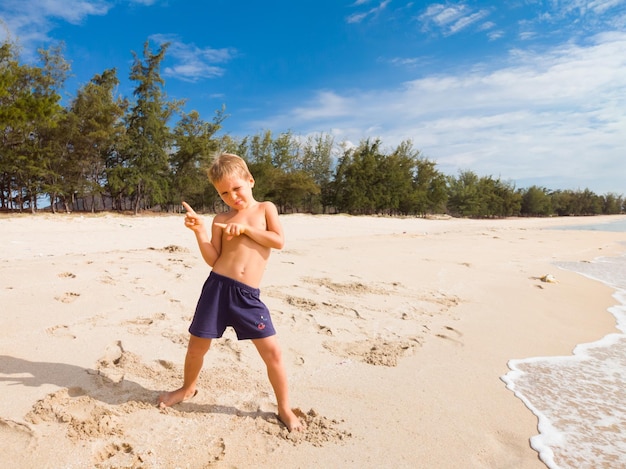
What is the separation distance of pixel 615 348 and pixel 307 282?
10.9 feet

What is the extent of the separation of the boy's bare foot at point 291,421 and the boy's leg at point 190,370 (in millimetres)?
533

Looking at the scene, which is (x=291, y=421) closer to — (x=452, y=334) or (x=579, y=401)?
(x=579, y=401)

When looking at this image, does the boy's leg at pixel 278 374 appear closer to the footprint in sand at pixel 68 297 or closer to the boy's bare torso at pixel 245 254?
the boy's bare torso at pixel 245 254

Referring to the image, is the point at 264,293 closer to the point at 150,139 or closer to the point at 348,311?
the point at 348,311

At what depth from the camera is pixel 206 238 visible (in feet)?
7.05

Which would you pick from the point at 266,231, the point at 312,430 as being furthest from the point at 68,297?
the point at 312,430

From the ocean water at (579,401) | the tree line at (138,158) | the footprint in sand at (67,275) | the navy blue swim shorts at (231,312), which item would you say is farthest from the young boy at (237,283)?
the tree line at (138,158)

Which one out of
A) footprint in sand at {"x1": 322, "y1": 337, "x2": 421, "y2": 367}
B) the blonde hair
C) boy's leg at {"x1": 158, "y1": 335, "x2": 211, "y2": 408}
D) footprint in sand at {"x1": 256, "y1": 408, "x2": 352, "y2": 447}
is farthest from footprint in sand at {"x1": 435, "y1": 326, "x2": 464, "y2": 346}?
the blonde hair

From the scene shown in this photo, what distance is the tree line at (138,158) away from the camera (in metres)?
18.7

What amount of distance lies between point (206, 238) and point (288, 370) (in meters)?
1.11

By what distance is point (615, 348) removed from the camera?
11.1 ft

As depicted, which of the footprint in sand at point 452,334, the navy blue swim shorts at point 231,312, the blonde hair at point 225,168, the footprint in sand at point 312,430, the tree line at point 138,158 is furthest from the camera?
the tree line at point 138,158

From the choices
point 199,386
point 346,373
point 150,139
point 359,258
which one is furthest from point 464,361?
point 150,139

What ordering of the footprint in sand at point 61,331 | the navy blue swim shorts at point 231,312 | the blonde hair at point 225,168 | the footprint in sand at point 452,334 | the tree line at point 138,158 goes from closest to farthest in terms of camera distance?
the navy blue swim shorts at point 231,312, the blonde hair at point 225,168, the footprint in sand at point 61,331, the footprint in sand at point 452,334, the tree line at point 138,158
